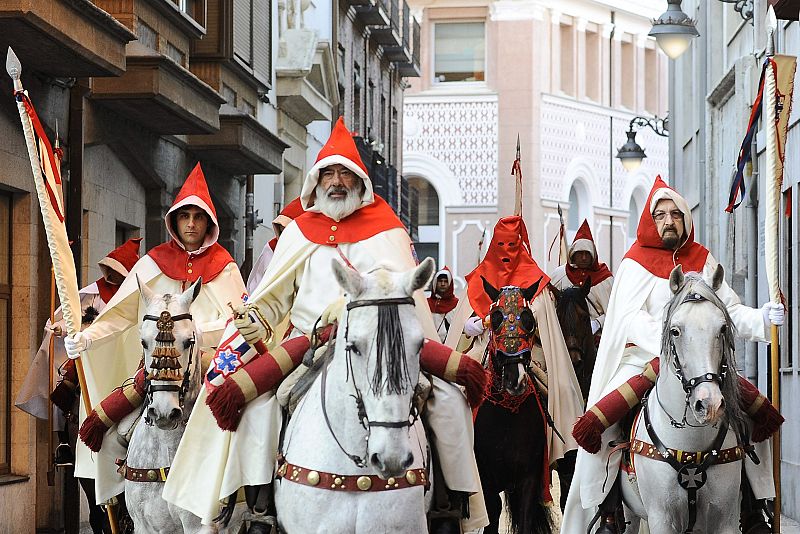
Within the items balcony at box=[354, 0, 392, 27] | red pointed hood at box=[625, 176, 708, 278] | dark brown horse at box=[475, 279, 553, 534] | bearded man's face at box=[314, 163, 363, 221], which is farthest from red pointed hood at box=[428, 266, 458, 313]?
balcony at box=[354, 0, 392, 27]

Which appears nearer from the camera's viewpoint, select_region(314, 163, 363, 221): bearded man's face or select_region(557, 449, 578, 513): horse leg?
select_region(314, 163, 363, 221): bearded man's face

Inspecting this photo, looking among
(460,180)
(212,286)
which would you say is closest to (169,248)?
(212,286)

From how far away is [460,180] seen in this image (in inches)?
2304

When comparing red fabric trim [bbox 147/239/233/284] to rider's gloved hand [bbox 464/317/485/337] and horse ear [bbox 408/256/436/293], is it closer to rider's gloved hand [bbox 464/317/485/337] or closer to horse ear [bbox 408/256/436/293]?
rider's gloved hand [bbox 464/317/485/337]

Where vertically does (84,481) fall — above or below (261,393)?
below

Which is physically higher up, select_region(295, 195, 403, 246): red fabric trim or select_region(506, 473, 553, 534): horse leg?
select_region(295, 195, 403, 246): red fabric trim

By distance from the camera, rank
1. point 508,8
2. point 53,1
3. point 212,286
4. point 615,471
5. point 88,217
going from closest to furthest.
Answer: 1. point 615,471
2. point 212,286
3. point 53,1
4. point 88,217
5. point 508,8

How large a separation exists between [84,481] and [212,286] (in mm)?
2692

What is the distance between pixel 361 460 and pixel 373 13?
31738mm

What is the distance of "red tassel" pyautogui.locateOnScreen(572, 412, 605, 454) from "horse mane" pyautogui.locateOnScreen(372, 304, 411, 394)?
3.16m

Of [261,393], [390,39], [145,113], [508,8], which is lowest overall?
[261,393]

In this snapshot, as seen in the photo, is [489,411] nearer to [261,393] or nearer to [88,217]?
[261,393]

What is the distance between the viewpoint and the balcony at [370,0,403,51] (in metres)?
40.5

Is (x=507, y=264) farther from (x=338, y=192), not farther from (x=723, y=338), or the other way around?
(x=723, y=338)
